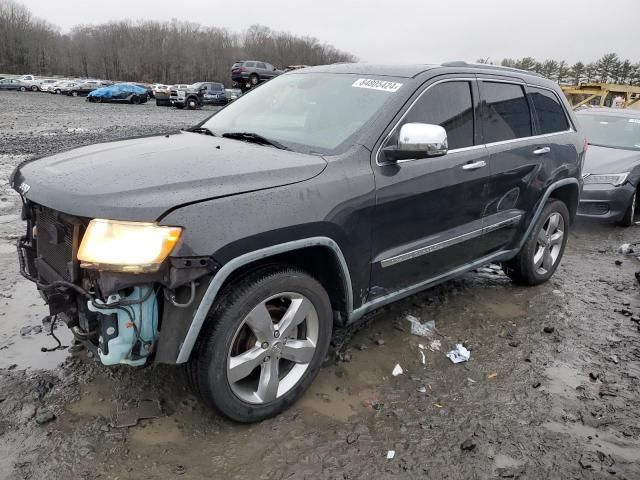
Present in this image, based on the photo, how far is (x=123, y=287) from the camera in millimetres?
2133

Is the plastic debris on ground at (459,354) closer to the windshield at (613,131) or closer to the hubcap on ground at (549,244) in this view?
the hubcap on ground at (549,244)

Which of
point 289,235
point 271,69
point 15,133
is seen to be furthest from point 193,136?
point 271,69

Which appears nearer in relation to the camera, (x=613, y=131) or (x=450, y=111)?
(x=450, y=111)

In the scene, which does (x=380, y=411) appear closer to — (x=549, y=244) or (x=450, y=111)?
(x=450, y=111)

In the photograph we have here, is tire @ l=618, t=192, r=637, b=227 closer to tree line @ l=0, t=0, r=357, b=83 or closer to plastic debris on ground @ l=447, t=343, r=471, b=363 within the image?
plastic debris on ground @ l=447, t=343, r=471, b=363

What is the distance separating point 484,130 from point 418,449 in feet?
7.57

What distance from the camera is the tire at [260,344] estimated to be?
2.39m

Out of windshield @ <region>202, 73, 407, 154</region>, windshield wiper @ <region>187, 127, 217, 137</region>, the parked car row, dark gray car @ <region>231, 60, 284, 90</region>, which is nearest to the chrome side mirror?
windshield @ <region>202, 73, 407, 154</region>

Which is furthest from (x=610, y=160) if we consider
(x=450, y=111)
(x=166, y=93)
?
(x=166, y=93)

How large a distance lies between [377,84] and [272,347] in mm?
1829

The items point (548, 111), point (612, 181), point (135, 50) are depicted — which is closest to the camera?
point (548, 111)

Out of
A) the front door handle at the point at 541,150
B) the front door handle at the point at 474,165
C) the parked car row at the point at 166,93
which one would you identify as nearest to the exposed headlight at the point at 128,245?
the front door handle at the point at 474,165

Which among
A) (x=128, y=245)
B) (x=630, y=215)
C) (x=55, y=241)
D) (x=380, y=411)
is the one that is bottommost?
(x=380, y=411)

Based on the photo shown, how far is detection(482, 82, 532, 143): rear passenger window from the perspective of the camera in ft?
12.5
